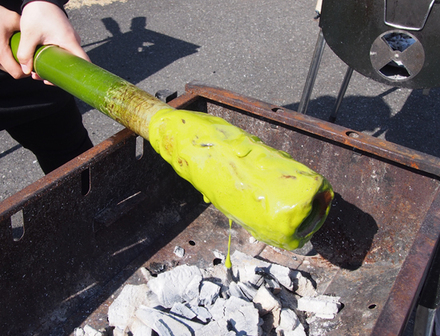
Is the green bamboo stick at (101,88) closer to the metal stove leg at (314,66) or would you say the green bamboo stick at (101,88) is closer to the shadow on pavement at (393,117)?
the metal stove leg at (314,66)

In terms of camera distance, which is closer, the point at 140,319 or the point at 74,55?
the point at 74,55

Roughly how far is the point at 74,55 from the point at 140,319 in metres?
1.10

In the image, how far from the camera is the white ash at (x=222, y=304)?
157 cm

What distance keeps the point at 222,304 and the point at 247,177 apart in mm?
821

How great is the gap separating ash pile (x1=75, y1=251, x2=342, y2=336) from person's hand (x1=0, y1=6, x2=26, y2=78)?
1064mm

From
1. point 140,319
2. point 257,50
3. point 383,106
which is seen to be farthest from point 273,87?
point 140,319

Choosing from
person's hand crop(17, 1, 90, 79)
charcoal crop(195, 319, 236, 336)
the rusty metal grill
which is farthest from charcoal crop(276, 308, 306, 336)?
person's hand crop(17, 1, 90, 79)

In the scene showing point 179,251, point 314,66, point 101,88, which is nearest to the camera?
point 101,88

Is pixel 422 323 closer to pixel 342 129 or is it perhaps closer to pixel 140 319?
pixel 342 129

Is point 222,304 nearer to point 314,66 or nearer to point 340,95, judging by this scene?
point 314,66

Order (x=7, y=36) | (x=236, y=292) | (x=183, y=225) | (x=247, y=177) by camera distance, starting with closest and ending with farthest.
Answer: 1. (x=247, y=177)
2. (x=7, y=36)
3. (x=236, y=292)
4. (x=183, y=225)

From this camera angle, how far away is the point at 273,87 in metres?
3.82

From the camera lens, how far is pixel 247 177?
1089mm

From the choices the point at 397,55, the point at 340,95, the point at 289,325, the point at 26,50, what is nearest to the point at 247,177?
the point at 289,325
